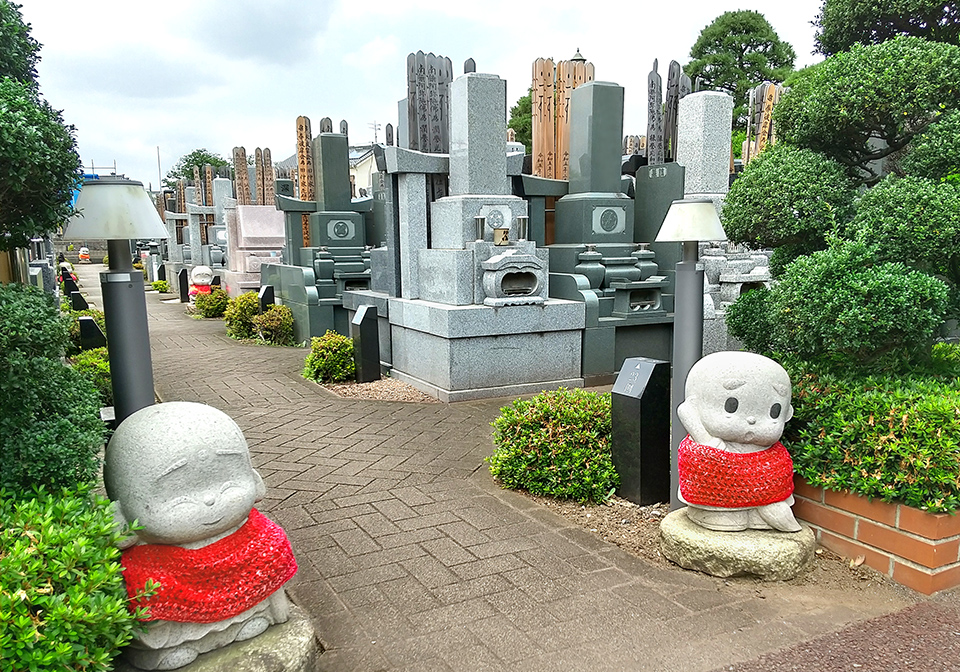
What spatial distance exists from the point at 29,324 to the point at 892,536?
4.42 metres

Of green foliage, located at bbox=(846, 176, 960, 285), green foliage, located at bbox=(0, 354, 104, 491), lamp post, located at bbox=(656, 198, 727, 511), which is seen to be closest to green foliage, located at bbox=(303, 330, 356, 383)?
lamp post, located at bbox=(656, 198, 727, 511)

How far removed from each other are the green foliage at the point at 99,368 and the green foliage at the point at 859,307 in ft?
18.5

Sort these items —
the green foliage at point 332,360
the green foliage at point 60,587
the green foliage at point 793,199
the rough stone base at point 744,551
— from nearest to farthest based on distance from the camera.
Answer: the green foliage at point 60,587 → the rough stone base at point 744,551 → the green foliage at point 793,199 → the green foliage at point 332,360

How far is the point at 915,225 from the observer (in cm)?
406

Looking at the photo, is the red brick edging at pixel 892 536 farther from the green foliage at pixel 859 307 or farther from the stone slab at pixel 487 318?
the stone slab at pixel 487 318

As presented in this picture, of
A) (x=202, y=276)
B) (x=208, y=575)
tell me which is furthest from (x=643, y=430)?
(x=202, y=276)

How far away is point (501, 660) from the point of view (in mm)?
3195

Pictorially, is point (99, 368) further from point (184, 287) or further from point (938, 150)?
point (184, 287)

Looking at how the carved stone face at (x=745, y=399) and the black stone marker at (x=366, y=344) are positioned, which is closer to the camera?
the carved stone face at (x=745, y=399)

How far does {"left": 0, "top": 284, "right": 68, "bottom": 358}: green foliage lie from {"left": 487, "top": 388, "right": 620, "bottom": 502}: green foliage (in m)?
3.22

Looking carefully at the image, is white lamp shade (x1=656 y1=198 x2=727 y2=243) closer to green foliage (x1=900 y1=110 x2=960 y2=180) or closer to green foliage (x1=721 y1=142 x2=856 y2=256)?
green foliage (x1=721 y1=142 x2=856 y2=256)

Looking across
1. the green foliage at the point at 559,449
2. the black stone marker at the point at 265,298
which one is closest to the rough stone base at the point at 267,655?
the green foliage at the point at 559,449

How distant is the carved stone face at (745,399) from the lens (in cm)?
387

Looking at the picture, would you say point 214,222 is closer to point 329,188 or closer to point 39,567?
point 329,188
